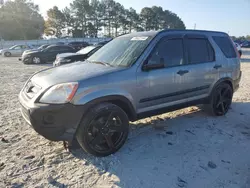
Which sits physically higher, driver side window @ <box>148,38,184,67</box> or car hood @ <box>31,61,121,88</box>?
driver side window @ <box>148,38,184,67</box>

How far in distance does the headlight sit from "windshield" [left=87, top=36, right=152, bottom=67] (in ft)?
3.10

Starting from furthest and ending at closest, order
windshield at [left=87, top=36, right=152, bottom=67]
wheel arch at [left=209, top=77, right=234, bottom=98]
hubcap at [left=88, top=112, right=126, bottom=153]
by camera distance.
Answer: wheel arch at [left=209, top=77, right=234, bottom=98], windshield at [left=87, top=36, right=152, bottom=67], hubcap at [left=88, top=112, right=126, bottom=153]

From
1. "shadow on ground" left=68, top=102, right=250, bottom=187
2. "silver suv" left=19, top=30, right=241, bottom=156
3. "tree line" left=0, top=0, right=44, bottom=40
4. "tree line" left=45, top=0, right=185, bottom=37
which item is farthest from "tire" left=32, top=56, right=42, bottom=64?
"tree line" left=45, top=0, right=185, bottom=37

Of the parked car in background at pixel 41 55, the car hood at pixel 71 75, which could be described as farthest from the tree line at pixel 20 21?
the car hood at pixel 71 75

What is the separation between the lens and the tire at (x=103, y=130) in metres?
2.97

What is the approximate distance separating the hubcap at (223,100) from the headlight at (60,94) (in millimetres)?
3299

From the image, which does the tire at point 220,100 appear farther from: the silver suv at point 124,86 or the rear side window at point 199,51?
the rear side window at point 199,51

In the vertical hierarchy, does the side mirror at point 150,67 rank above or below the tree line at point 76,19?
below

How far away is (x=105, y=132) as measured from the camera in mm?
3160

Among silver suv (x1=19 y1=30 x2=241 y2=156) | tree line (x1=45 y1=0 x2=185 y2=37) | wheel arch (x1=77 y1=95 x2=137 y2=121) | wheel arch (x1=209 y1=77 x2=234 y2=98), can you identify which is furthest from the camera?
tree line (x1=45 y1=0 x2=185 y2=37)

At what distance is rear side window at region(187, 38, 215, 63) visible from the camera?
4.10 metres

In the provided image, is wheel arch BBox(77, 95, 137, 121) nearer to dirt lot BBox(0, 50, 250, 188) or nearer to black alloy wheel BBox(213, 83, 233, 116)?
dirt lot BBox(0, 50, 250, 188)

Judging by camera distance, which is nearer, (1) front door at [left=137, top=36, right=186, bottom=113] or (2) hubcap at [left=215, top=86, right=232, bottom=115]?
(1) front door at [left=137, top=36, right=186, bottom=113]

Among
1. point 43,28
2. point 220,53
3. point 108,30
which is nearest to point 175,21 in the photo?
point 108,30
